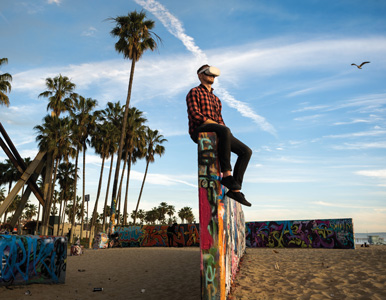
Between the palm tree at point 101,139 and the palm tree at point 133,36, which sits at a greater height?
the palm tree at point 133,36

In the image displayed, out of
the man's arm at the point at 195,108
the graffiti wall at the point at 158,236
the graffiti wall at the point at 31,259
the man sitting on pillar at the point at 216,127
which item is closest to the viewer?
the man sitting on pillar at the point at 216,127

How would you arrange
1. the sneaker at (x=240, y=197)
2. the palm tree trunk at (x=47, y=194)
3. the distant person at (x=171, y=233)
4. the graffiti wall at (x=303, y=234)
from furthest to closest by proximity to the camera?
the palm tree trunk at (x=47, y=194), the distant person at (x=171, y=233), the graffiti wall at (x=303, y=234), the sneaker at (x=240, y=197)

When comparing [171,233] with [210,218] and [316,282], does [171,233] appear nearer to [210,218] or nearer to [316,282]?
[316,282]

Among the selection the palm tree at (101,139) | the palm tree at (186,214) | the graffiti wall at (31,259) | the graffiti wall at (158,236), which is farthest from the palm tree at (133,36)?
the palm tree at (186,214)

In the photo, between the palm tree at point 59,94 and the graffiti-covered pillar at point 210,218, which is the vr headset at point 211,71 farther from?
the palm tree at point 59,94

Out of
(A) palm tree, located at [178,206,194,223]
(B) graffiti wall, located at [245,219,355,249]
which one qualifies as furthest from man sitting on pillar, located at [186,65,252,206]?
(A) palm tree, located at [178,206,194,223]

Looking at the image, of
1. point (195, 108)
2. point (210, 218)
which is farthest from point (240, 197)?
point (195, 108)

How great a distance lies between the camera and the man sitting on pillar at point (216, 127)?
4230 millimetres

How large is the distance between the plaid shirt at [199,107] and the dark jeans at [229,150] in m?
0.19

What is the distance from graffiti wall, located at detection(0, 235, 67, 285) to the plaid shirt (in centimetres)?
574

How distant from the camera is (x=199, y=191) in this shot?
4.54m

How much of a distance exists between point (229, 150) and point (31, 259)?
6371mm

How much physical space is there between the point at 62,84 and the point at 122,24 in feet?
32.3

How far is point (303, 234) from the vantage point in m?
19.8
